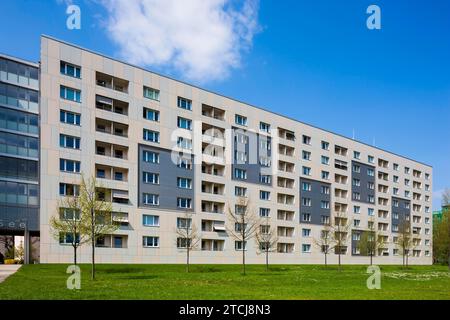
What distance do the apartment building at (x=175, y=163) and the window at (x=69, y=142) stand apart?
0.41 ft

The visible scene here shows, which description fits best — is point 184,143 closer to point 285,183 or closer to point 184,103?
point 184,103

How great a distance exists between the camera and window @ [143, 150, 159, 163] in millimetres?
60500

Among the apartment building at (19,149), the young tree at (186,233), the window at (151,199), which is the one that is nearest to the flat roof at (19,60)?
the apartment building at (19,149)

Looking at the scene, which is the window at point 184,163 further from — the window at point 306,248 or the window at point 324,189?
the window at point 324,189

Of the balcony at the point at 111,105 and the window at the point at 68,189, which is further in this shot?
the balcony at the point at 111,105

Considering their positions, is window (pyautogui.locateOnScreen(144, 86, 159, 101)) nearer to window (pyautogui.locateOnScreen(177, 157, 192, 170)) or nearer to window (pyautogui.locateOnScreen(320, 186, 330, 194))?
window (pyautogui.locateOnScreen(177, 157, 192, 170))

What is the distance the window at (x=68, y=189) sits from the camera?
5238 cm

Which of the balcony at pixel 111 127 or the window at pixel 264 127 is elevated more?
the window at pixel 264 127

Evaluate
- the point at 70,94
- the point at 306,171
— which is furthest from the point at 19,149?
the point at 306,171

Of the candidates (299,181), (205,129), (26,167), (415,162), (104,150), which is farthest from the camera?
(415,162)

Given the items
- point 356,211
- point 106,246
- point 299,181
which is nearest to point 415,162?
point 356,211

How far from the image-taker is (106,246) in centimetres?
5494
